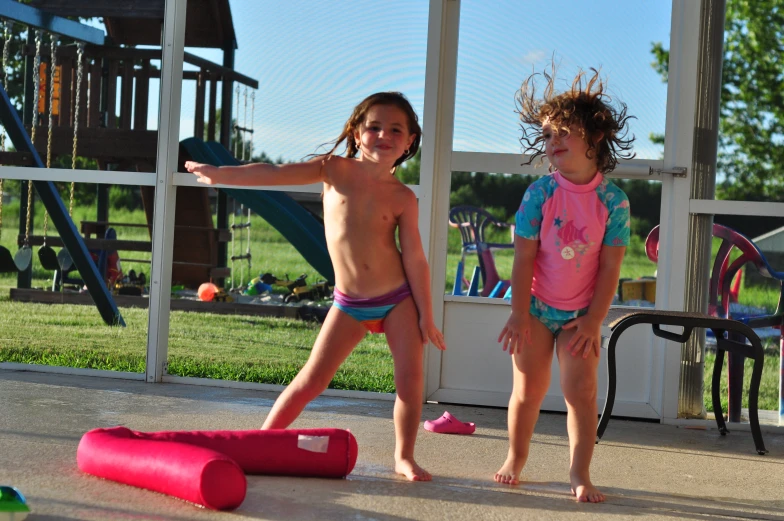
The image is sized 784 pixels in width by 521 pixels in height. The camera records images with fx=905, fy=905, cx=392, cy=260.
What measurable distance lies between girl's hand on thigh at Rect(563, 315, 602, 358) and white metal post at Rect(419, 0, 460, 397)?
5.33 feet

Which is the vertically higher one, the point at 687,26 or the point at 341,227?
the point at 687,26

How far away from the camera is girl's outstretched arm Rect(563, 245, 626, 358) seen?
2.70 m

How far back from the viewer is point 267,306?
6645mm

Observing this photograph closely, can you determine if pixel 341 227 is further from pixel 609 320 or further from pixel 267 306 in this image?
pixel 267 306

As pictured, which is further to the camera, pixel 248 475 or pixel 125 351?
pixel 125 351

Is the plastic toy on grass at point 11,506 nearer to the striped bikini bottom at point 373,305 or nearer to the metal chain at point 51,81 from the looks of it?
the striped bikini bottom at point 373,305

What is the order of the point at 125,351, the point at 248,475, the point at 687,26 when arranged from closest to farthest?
1. the point at 248,475
2. the point at 687,26
3. the point at 125,351

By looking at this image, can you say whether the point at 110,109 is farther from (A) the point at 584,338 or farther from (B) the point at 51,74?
(A) the point at 584,338

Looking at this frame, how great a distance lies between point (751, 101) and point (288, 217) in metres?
3.03

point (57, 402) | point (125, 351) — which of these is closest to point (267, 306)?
point (125, 351)

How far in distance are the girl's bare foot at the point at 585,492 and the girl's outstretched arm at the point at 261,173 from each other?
124 cm

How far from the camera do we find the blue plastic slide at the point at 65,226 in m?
6.20

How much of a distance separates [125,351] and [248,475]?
3.85 metres

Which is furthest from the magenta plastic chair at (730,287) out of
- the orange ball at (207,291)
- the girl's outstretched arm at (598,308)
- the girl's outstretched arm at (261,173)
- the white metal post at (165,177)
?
the orange ball at (207,291)
